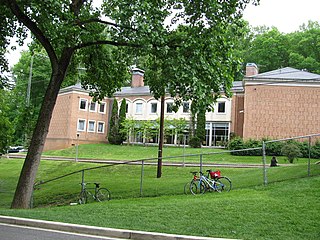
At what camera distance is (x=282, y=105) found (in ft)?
136

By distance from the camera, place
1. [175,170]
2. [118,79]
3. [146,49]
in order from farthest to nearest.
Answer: [175,170], [118,79], [146,49]

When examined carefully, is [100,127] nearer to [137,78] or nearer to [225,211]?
[137,78]

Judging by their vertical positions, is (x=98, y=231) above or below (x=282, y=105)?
below

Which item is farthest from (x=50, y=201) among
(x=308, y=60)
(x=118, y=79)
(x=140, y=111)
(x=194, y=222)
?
(x=308, y=60)

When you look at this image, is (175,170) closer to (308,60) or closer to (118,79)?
(118,79)

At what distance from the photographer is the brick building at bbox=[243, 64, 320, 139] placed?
40.8 metres

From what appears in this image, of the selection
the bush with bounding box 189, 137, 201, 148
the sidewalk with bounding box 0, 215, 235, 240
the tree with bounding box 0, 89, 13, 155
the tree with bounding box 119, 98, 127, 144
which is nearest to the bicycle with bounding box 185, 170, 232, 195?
the sidewalk with bounding box 0, 215, 235, 240

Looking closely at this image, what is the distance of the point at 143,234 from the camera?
8117 millimetres

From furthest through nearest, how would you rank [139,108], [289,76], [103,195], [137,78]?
[137,78] → [139,108] → [289,76] → [103,195]

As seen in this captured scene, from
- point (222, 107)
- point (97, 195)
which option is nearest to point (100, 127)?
point (222, 107)

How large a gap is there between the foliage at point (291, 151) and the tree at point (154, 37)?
6.55 m

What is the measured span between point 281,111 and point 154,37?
3195 centimetres

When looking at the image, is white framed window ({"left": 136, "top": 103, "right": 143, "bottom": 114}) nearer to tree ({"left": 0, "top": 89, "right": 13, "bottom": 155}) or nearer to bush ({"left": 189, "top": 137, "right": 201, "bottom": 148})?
bush ({"left": 189, "top": 137, "right": 201, "bottom": 148})

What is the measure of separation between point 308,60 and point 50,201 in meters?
49.5
